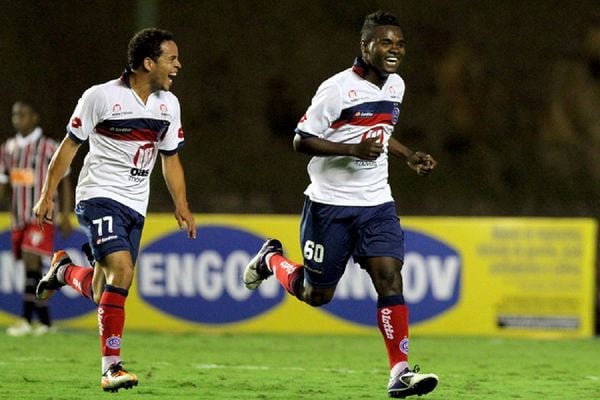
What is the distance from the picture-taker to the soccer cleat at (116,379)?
7824 mm

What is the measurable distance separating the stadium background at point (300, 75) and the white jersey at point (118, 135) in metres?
13.2

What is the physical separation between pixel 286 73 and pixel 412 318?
37.4 feet

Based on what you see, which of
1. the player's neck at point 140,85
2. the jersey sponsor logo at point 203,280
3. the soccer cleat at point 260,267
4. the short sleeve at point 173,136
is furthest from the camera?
the jersey sponsor logo at point 203,280

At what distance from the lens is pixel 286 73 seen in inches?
941

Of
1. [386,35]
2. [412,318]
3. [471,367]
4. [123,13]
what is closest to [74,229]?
[412,318]

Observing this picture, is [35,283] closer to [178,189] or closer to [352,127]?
[178,189]

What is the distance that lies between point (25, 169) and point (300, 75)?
11.5 metres

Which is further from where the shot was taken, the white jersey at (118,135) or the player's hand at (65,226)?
the player's hand at (65,226)

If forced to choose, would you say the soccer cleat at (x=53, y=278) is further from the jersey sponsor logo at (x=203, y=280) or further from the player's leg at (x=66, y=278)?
the jersey sponsor logo at (x=203, y=280)

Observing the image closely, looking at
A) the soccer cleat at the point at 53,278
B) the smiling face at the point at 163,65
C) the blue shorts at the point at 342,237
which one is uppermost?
the smiling face at the point at 163,65

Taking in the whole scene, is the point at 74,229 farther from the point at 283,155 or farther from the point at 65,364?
the point at 283,155

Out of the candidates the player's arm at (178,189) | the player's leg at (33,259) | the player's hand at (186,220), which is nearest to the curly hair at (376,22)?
the player's arm at (178,189)

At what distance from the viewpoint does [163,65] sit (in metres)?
8.31

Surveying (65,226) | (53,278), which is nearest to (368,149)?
(53,278)
